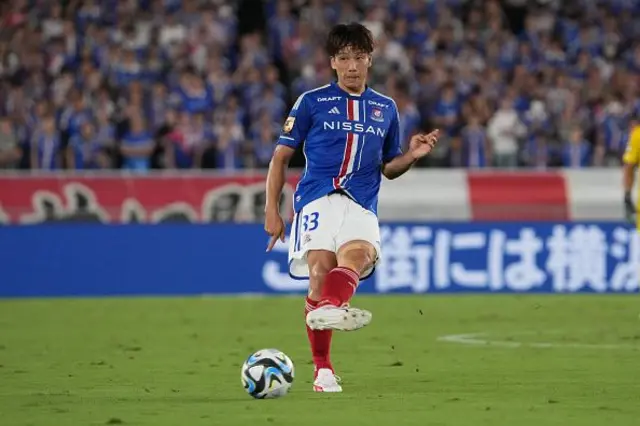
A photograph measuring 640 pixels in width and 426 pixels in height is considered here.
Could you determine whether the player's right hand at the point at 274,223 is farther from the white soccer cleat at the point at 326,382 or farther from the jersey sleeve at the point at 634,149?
the jersey sleeve at the point at 634,149

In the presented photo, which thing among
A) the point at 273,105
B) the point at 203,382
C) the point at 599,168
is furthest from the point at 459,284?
the point at 203,382

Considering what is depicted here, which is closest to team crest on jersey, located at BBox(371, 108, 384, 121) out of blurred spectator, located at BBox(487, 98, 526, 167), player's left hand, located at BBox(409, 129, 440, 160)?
player's left hand, located at BBox(409, 129, 440, 160)

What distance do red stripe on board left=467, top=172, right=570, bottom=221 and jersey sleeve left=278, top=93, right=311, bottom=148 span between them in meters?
11.0

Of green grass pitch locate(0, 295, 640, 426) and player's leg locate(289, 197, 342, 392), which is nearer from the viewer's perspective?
green grass pitch locate(0, 295, 640, 426)

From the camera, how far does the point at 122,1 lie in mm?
23688

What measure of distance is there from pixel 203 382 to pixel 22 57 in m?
13.8

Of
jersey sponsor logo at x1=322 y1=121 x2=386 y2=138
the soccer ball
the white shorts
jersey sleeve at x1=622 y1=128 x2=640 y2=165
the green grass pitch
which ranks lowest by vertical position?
the green grass pitch

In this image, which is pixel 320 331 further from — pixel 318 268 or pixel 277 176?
pixel 277 176

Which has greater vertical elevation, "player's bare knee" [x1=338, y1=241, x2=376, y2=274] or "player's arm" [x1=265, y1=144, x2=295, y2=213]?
"player's arm" [x1=265, y1=144, x2=295, y2=213]

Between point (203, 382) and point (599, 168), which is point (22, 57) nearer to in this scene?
point (599, 168)

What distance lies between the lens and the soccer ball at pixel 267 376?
8.44 m

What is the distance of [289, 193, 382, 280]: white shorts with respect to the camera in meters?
8.90

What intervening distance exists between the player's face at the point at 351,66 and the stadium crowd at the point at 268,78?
12.0 metres

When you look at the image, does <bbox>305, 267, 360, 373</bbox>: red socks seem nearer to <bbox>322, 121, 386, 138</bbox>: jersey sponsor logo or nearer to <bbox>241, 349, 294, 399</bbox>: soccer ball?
<bbox>241, 349, 294, 399</bbox>: soccer ball
